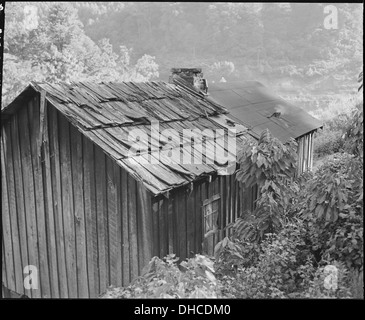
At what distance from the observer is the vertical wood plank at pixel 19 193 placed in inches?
332

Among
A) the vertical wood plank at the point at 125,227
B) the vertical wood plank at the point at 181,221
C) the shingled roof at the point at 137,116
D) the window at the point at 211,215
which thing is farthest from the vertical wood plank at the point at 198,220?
the vertical wood plank at the point at 125,227

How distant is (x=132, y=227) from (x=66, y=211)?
1.68 metres

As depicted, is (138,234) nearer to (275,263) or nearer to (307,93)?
(275,263)

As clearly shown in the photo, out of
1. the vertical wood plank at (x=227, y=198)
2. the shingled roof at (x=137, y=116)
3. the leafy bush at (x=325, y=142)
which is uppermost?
the leafy bush at (x=325, y=142)

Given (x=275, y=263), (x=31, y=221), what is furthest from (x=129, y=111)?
(x=275, y=263)

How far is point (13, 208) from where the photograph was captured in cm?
884

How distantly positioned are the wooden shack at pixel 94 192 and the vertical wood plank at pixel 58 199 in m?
0.02

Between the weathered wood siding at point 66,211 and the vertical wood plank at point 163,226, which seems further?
the weathered wood siding at point 66,211

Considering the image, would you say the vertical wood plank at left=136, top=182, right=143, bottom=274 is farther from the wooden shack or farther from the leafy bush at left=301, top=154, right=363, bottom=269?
the leafy bush at left=301, top=154, right=363, bottom=269

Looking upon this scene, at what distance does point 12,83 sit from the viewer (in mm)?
19953

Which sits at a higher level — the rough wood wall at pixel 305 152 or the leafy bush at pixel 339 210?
the rough wood wall at pixel 305 152

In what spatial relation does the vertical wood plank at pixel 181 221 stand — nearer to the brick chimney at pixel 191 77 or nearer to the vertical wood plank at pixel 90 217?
the vertical wood plank at pixel 90 217

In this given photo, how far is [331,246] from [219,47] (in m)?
8.82

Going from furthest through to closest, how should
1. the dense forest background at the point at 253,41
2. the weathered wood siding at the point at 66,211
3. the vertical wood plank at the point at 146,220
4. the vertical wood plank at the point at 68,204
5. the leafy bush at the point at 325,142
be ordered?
the leafy bush at the point at 325,142
the dense forest background at the point at 253,41
the vertical wood plank at the point at 68,204
the weathered wood siding at the point at 66,211
the vertical wood plank at the point at 146,220
